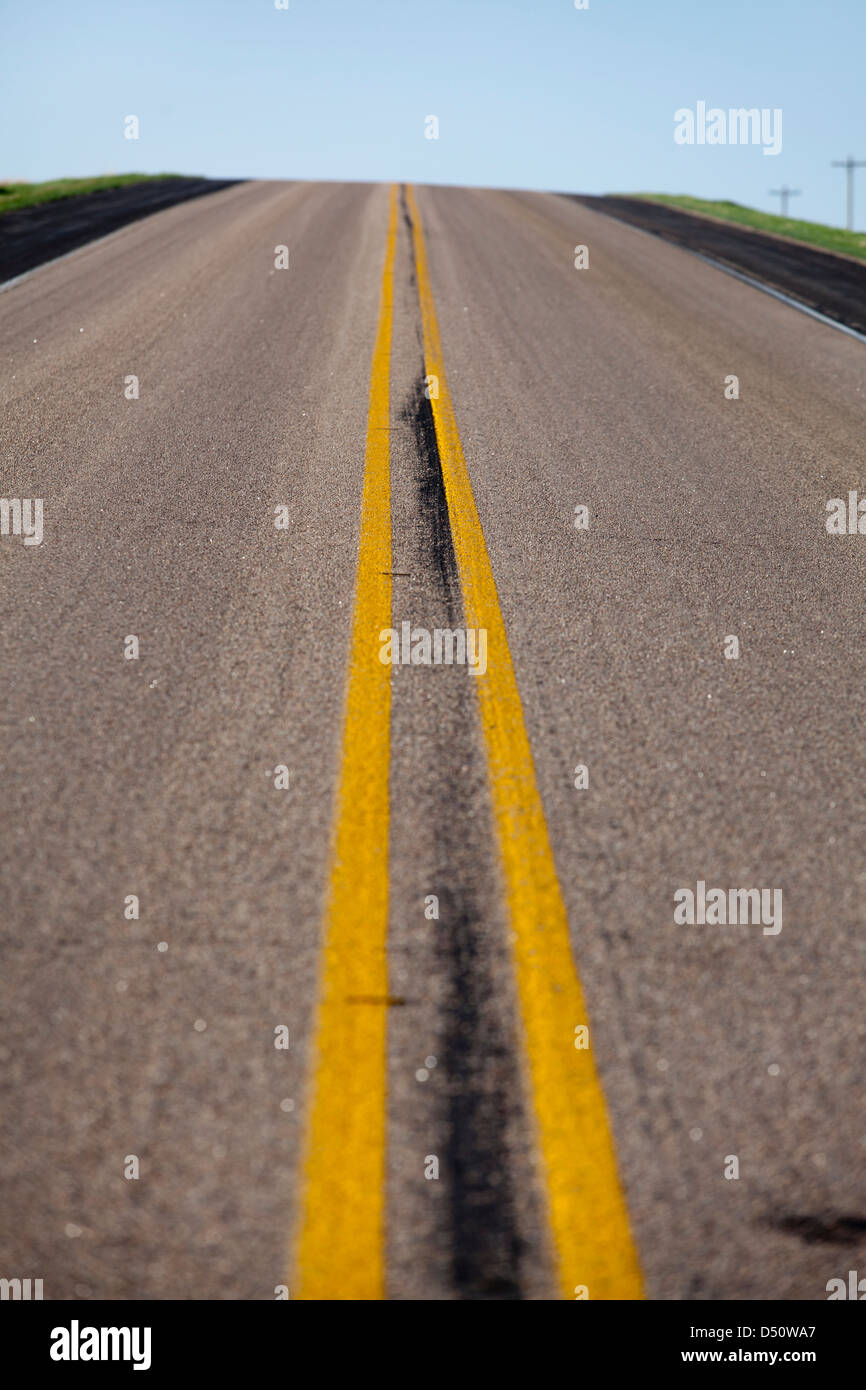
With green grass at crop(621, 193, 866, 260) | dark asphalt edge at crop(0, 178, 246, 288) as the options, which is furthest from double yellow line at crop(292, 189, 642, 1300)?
green grass at crop(621, 193, 866, 260)

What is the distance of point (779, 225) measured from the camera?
21.4m

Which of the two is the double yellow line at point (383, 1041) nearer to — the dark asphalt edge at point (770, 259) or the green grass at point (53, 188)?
the dark asphalt edge at point (770, 259)

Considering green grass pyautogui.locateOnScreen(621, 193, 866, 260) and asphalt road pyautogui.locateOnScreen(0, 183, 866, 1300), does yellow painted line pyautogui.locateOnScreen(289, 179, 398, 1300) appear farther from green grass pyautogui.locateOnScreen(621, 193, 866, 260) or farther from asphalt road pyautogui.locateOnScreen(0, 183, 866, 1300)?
green grass pyautogui.locateOnScreen(621, 193, 866, 260)

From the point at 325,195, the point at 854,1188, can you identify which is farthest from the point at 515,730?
the point at 325,195

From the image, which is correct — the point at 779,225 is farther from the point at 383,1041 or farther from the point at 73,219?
the point at 383,1041

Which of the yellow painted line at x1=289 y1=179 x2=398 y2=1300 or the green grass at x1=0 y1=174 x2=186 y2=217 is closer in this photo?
the yellow painted line at x1=289 y1=179 x2=398 y2=1300

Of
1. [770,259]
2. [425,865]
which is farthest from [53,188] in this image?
[425,865]

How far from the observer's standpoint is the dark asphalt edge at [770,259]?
12.4 metres

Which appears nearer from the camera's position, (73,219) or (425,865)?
(425,865)

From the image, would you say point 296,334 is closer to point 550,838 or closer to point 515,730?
point 515,730

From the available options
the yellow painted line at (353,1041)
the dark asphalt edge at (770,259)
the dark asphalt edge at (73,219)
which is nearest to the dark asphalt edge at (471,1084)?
the yellow painted line at (353,1041)

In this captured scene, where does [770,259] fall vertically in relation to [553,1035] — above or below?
above

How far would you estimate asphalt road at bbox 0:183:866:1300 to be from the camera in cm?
189

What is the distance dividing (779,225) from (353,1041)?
23.1 metres
